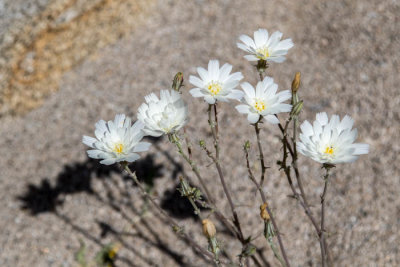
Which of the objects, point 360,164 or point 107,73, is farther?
point 107,73

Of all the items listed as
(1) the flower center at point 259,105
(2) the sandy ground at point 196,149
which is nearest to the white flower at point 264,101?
(1) the flower center at point 259,105

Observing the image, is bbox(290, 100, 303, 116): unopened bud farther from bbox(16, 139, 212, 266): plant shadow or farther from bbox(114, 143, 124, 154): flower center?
bbox(16, 139, 212, 266): plant shadow

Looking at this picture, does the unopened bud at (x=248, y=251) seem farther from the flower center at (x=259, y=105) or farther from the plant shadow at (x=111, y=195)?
the plant shadow at (x=111, y=195)

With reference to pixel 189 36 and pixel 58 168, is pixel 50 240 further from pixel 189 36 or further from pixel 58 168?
pixel 189 36

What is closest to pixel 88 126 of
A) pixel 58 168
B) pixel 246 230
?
pixel 58 168

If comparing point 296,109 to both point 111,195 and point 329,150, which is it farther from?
point 111,195

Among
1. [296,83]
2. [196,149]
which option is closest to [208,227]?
[296,83]

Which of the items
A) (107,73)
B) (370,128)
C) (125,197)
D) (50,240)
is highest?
(107,73)
